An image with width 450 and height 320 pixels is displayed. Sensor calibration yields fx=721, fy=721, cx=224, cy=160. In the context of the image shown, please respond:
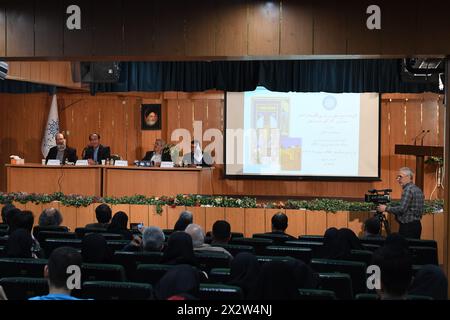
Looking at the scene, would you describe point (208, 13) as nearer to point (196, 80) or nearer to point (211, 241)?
point (211, 241)

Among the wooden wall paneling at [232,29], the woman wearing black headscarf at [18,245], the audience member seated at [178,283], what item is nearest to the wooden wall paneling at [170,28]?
the wooden wall paneling at [232,29]

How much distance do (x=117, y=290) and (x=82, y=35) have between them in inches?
173

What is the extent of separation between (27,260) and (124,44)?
3348 millimetres

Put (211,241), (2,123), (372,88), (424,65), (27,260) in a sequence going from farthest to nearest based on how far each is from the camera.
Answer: (2,123), (372,88), (424,65), (211,241), (27,260)

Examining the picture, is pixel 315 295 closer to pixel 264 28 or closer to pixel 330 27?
pixel 330 27

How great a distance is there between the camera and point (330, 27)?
25.6ft

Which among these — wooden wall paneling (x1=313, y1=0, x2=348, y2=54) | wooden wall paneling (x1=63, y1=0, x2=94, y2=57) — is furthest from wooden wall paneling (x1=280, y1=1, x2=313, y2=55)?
wooden wall paneling (x1=63, y1=0, x2=94, y2=57)

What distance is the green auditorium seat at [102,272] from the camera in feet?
17.4

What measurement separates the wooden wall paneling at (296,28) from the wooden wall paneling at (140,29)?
1.48m

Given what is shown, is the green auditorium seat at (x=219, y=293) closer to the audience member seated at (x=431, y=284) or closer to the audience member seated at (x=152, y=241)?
the audience member seated at (x=431, y=284)

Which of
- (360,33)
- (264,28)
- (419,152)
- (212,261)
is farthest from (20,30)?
(419,152)

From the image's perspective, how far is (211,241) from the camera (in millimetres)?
7789
